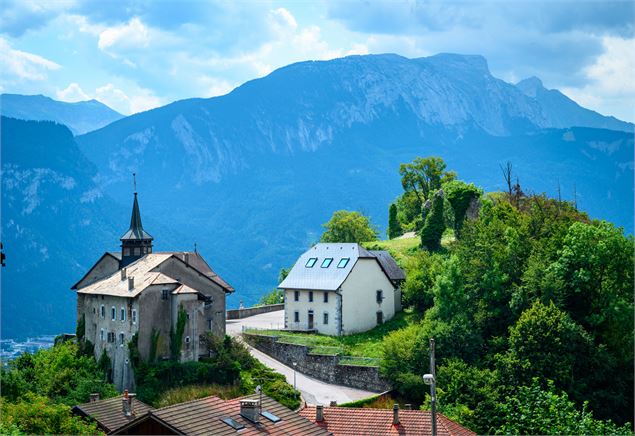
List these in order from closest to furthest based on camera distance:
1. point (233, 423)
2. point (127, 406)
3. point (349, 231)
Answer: point (233, 423) → point (127, 406) → point (349, 231)

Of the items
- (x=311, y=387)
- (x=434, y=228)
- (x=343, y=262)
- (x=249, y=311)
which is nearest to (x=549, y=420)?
(x=311, y=387)

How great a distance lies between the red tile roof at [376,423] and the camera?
121ft

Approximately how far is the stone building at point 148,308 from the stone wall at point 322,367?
10.9 ft

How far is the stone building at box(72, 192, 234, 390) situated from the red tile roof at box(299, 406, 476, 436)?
19.2 m

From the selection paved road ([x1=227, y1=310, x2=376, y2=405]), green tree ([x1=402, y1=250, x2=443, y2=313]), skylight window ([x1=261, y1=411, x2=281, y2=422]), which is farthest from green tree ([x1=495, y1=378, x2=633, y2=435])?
green tree ([x1=402, y1=250, x2=443, y2=313])

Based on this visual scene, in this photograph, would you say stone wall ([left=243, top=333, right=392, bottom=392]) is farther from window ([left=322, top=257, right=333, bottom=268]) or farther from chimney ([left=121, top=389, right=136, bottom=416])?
chimney ([left=121, top=389, right=136, bottom=416])

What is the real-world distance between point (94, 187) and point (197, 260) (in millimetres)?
135522

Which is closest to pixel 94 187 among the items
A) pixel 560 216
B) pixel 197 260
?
pixel 197 260

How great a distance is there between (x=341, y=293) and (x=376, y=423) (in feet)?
80.2

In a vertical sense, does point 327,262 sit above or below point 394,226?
below

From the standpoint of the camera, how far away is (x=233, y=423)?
33.0m

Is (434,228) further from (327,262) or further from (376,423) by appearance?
(376,423)

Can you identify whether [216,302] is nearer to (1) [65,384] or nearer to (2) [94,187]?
(1) [65,384]

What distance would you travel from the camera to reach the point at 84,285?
2466 inches
